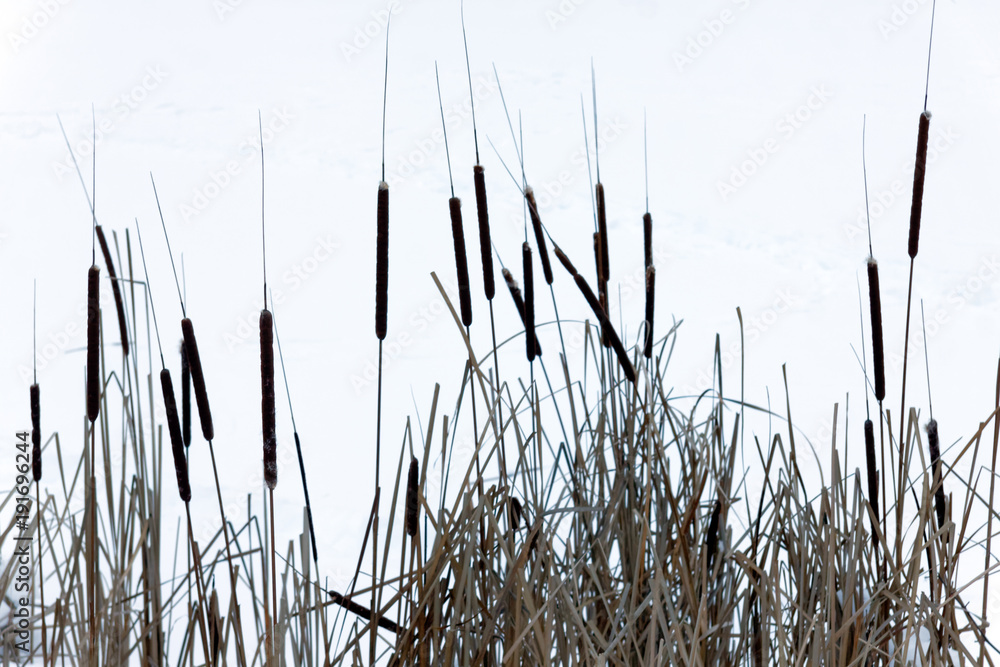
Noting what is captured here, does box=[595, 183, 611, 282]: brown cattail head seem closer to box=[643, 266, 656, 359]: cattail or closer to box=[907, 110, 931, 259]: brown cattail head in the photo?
box=[643, 266, 656, 359]: cattail

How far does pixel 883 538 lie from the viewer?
780 mm

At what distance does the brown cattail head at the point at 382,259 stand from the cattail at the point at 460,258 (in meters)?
0.06

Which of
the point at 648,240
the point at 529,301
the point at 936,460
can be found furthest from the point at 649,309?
the point at 936,460

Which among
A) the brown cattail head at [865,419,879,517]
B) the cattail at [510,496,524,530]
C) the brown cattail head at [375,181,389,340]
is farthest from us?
the cattail at [510,496,524,530]

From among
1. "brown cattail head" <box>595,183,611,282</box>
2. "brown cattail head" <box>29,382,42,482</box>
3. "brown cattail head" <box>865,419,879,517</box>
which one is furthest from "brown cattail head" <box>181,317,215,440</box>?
"brown cattail head" <box>865,419,879,517</box>

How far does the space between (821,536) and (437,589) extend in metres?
0.37

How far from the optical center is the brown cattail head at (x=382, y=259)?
64 centimetres

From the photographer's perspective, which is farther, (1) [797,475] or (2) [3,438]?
(2) [3,438]

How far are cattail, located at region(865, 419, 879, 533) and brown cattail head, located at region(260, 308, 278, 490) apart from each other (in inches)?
19.0

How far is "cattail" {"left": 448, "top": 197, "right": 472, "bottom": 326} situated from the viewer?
685 millimetres

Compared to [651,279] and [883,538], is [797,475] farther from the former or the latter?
[651,279]

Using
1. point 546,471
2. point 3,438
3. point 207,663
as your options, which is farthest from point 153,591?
point 3,438

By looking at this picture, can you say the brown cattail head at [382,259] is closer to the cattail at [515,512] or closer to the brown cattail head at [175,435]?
the brown cattail head at [175,435]

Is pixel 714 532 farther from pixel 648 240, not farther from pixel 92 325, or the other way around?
pixel 92 325
